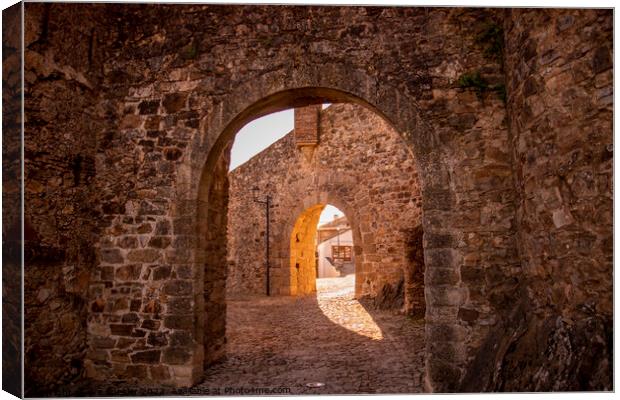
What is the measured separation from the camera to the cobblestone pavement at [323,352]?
442cm

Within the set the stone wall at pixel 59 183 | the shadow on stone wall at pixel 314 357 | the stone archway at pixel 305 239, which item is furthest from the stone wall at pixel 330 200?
the stone wall at pixel 59 183

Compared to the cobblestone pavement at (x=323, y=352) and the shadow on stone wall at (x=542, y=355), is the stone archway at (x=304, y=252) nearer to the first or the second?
the cobblestone pavement at (x=323, y=352)

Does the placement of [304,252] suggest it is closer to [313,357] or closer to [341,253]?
[313,357]

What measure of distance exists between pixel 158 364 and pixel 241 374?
879mm

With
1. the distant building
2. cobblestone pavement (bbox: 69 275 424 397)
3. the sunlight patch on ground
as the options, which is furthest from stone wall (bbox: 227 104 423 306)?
the distant building

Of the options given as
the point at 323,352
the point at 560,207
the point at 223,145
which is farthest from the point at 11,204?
the point at 560,207

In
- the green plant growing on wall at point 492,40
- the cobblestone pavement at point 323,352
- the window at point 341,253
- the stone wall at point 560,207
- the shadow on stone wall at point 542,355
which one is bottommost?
the window at point 341,253

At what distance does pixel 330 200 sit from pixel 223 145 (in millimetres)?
7065

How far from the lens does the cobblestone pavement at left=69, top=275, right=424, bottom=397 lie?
427cm

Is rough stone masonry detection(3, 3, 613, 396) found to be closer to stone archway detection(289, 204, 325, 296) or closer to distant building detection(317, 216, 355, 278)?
stone archway detection(289, 204, 325, 296)

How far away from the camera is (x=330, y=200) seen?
38.1 feet

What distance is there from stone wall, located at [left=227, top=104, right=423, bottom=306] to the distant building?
628 inches

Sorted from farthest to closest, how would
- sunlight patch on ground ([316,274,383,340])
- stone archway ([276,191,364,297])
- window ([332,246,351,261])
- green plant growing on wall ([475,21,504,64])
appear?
window ([332,246,351,261]) < stone archway ([276,191,364,297]) < sunlight patch on ground ([316,274,383,340]) < green plant growing on wall ([475,21,504,64])

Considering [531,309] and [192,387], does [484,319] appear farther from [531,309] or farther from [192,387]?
[192,387]
